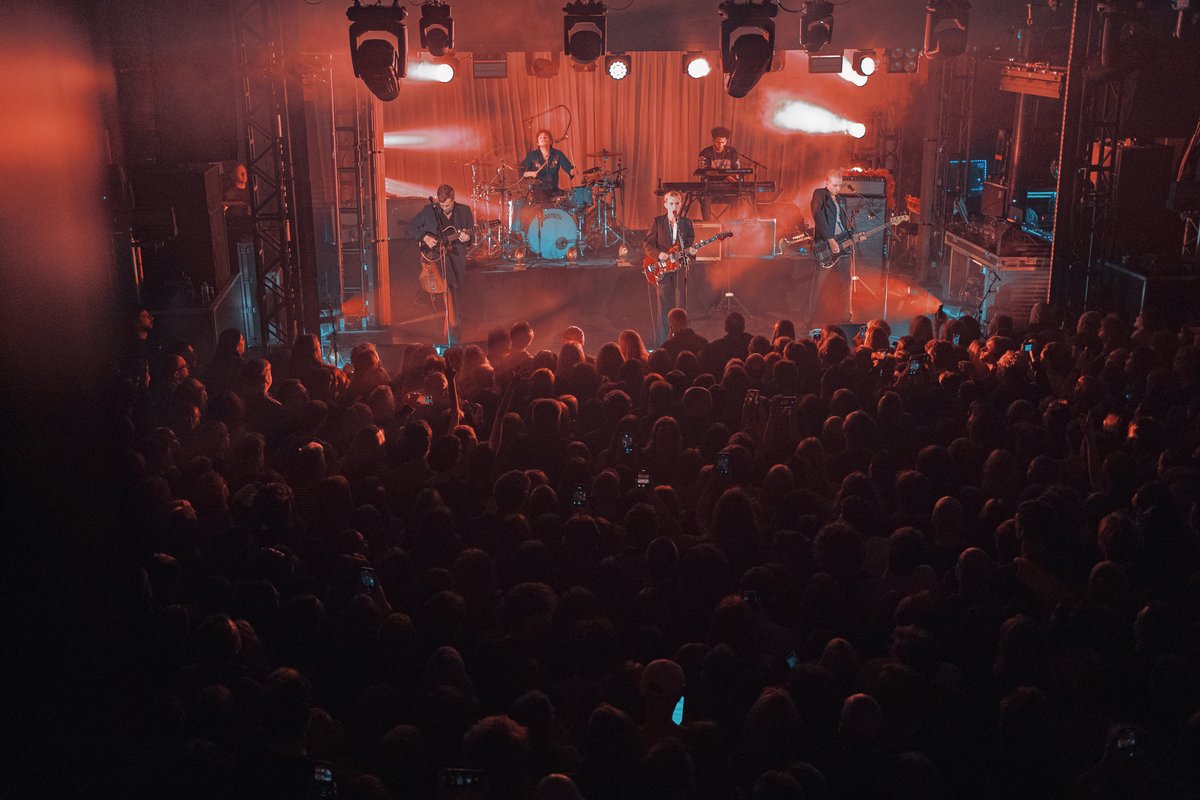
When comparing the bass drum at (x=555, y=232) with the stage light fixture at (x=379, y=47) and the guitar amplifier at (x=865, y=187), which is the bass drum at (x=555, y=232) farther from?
the stage light fixture at (x=379, y=47)

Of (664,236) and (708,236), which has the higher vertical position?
(664,236)

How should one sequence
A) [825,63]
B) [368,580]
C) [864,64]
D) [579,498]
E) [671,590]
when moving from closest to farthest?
[368,580]
[671,590]
[579,498]
[864,64]
[825,63]

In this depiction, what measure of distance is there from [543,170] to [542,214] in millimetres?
1017

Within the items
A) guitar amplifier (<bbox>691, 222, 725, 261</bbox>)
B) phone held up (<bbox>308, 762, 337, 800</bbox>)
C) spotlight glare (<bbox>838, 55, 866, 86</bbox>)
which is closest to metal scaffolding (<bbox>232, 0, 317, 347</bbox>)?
guitar amplifier (<bbox>691, 222, 725, 261</bbox>)

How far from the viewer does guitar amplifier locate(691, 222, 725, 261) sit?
14094 mm

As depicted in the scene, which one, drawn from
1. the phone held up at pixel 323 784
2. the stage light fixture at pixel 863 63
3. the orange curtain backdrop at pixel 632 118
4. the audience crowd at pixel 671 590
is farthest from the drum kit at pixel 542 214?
the phone held up at pixel 323 784

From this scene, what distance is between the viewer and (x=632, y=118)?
1809 centimetres

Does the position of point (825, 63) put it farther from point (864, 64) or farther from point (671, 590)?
point (671, 590)

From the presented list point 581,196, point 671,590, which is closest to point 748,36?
point 671,590

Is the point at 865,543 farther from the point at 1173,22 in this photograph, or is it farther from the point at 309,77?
the point at 309,77

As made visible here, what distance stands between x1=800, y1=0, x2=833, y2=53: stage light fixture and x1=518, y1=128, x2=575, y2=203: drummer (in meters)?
5.74

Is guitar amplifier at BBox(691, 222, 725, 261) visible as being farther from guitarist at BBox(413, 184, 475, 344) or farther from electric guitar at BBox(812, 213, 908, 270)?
guitarist at BBox(413, 184, 475, 344)

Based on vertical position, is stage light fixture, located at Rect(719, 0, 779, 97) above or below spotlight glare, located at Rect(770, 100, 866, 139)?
above

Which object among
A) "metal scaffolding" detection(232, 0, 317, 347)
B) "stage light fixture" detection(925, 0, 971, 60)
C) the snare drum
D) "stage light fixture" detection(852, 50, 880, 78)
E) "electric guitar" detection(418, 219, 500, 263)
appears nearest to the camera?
"metal scaffolding" detection(232, 0, 317, 347)
